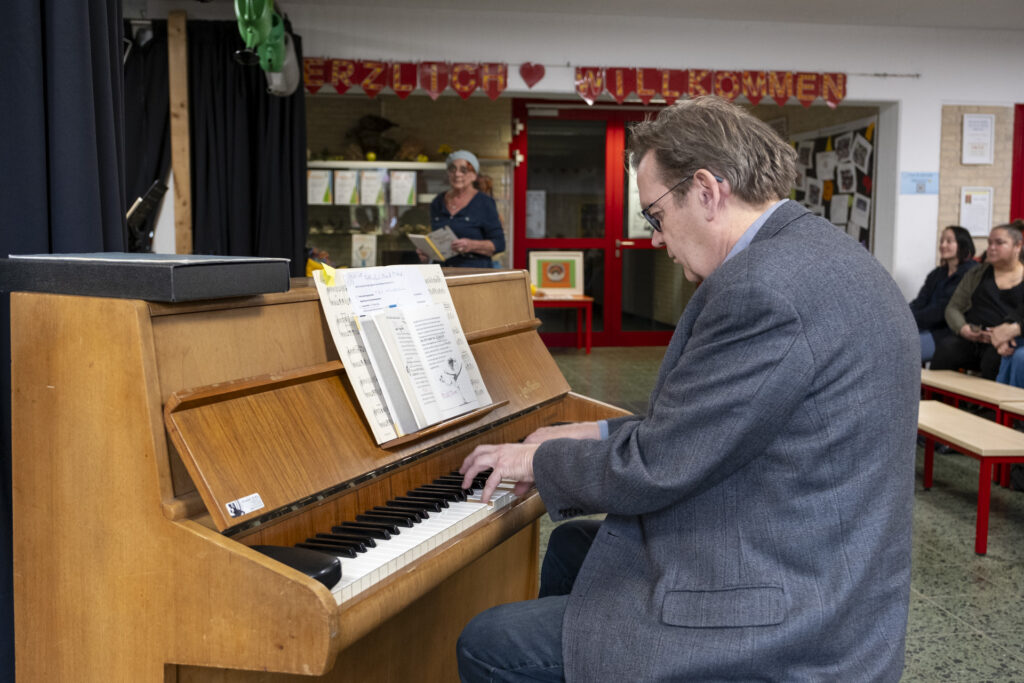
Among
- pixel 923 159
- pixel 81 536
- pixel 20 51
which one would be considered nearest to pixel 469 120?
pixel 923 159

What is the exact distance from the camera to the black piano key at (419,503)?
1.64 meters

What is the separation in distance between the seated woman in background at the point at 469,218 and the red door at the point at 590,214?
137 inches

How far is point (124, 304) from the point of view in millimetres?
1270

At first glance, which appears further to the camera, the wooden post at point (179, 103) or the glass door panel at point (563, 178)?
the glass door panel at point (563, 178)

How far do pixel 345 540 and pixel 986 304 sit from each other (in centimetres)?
535

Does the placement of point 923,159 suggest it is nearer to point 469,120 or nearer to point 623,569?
A: point 469,120

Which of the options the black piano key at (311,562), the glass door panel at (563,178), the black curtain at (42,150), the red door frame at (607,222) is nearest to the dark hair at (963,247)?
the red door frame at (607,222)

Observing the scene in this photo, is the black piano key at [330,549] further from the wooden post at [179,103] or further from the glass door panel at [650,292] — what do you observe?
the glass door panel at [650,292]

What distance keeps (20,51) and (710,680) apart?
5.45 feet

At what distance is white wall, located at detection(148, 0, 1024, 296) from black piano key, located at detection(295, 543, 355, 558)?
5.92m

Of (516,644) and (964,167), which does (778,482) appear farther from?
(964,167)

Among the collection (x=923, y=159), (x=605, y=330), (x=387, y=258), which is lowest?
(x=605, y=330)

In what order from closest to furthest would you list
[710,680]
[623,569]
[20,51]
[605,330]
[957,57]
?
[710,680] → [623,569] → [20,51] → [957,57] → [605,330]

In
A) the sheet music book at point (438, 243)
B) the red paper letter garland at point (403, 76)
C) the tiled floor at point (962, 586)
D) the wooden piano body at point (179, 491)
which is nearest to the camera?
the wooden piano body at point (179, 491)
